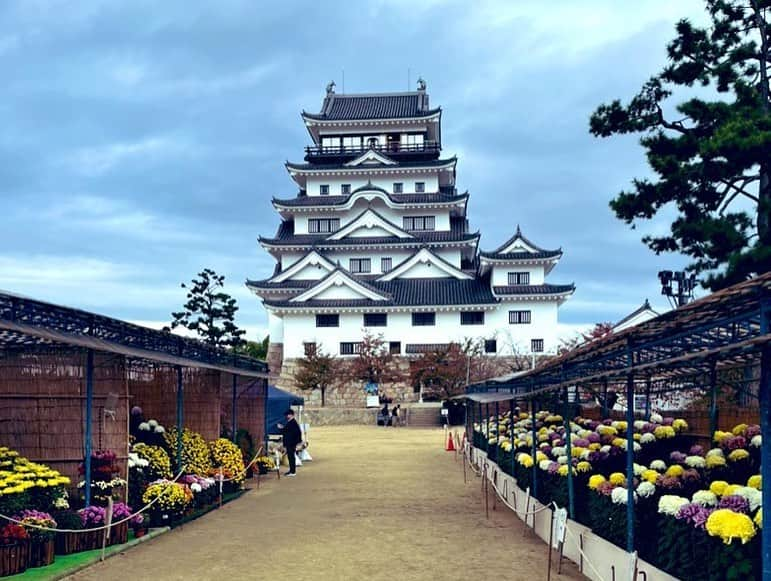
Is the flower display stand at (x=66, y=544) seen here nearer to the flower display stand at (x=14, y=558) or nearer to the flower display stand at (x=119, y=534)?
the flower display stand at (x=119, y=534)

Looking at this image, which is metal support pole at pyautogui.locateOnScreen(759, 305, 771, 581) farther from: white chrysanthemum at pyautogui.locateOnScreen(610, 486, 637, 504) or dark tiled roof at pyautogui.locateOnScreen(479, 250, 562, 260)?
dark tiled roof at pyautogui.locateOnScreen(479, 250, 562, 260)

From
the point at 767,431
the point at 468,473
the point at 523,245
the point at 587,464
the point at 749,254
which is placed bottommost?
the point at 468,473

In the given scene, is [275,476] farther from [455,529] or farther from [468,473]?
[455,529]

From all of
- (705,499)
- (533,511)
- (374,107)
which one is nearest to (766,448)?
(705,499)

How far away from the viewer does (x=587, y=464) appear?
451 inches

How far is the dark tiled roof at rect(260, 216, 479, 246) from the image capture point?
5847 centimetres

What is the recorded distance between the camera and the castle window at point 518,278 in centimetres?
5550

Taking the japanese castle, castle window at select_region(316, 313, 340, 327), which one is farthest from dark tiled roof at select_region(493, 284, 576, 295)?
castle window at select_region(316, 313, 340, 327)

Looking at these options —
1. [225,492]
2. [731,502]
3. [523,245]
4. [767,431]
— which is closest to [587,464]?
[731,502]

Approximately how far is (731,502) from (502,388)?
670 inches

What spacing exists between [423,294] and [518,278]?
6.73 meters

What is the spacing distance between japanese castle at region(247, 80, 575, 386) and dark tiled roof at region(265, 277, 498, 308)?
0.09m

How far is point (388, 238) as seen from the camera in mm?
58750

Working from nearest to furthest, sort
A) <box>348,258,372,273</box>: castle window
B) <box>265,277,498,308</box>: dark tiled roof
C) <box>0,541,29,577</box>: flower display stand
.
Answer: <box>0,541,29,577</box>: flower display stand, <box>265,277,498,308</box>: dark tiled roof, <box>348,258,372,273</box>: castle window
